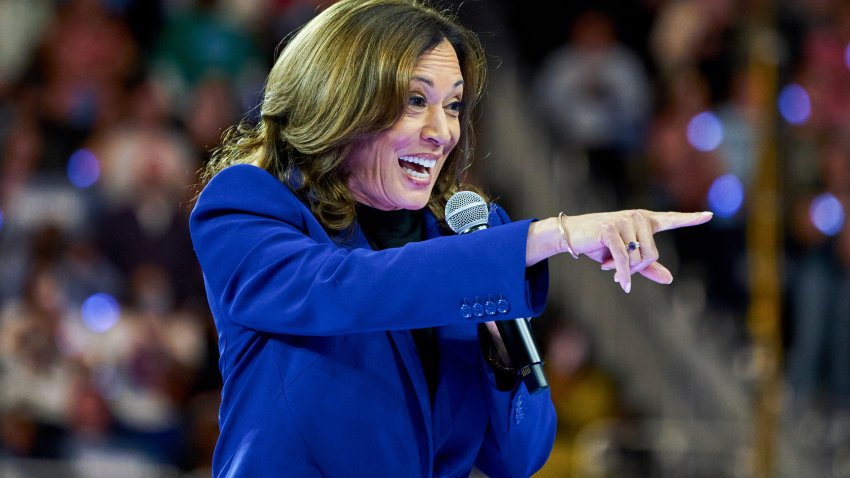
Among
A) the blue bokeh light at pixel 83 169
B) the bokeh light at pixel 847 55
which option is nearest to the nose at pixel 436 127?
the blue bokeh light at pixel 83 169

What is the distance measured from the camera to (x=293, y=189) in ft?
6.01

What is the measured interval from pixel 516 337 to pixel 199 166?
13.9 ft

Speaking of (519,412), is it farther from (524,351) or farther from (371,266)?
(371,266)

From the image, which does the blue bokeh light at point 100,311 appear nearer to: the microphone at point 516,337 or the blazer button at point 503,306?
the microphone at point 516,337

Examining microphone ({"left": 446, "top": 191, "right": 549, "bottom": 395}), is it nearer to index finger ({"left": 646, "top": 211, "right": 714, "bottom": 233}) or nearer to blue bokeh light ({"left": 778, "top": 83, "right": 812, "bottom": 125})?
index finger ({"left": 646, "top": 211, "right": 714, "bottom": 233})

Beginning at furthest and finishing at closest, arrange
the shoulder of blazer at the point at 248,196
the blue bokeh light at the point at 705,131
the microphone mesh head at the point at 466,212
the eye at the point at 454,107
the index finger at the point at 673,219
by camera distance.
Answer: the blue bokeh light at the point at 705,131 → the eye at the point at 454,107 → the microphone mesh head at the point at 466,212 → the shoulder of blazer at the point at 248,196 → the index finger at the point at 673,219

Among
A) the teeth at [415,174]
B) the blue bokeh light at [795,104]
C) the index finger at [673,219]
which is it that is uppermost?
the index finger at [673,219]

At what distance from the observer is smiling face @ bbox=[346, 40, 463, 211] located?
6.09ft

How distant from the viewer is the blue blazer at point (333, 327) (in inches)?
60.3

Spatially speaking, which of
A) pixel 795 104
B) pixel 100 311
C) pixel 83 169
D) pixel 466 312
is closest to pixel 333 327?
pixel 466 312

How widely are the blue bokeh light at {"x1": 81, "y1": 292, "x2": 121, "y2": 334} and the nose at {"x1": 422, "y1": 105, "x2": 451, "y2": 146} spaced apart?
152 inches

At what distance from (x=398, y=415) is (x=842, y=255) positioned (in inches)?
160

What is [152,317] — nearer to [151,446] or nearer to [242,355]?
[151,446]

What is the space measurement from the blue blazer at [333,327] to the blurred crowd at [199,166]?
121 inches
